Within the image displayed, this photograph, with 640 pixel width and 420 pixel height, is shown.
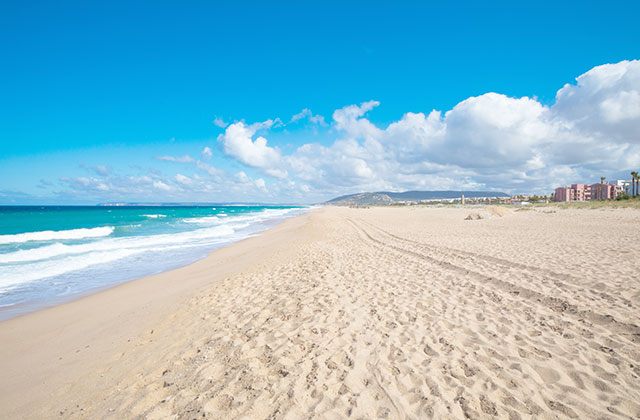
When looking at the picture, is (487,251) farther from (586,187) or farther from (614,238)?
(586,187)

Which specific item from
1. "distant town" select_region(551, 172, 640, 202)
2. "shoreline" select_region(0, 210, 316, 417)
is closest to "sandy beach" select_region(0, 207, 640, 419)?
"shoreline" select_region(0, 210, 316, 417)

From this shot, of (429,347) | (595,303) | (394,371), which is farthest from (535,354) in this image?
(595,303)

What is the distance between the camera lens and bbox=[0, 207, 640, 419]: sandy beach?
3.66 m

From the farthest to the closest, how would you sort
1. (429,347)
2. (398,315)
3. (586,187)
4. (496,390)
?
(586,187) < (398,315) < (429,347) < (496,390)

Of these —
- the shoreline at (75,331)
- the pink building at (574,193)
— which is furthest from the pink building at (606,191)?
the shoreline at (75,331)

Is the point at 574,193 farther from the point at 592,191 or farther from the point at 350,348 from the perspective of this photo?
the point at 350,348

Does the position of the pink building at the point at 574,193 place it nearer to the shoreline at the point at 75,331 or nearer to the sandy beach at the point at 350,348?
the sandy beach at the point at 350,348

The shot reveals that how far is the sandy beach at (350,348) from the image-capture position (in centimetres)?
366

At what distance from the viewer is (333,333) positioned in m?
5.44

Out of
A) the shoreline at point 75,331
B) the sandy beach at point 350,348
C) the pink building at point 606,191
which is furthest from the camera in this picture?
the pink building at point 606,191

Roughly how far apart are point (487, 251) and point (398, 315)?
8.36 metres

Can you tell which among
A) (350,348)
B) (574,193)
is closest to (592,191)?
(574,193)

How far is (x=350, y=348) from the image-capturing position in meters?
4.87

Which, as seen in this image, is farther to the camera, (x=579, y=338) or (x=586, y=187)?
(x=586, y=187)
